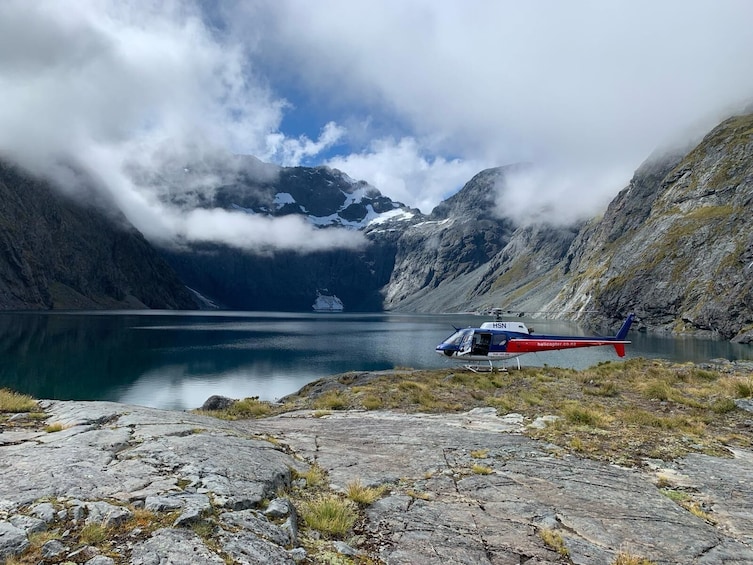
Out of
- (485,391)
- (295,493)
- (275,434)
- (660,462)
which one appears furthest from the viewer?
(485,391)

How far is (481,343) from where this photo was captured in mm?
30359

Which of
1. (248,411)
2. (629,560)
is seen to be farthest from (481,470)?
(248,411)

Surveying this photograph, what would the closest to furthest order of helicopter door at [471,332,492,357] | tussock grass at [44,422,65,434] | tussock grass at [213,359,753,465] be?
tussock grass at [44,422,65,434], tussock grass at [213,359,753,465], helicopter door at [471,332,492,357]

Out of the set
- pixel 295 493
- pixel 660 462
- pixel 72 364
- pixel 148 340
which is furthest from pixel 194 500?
pixel 148 340

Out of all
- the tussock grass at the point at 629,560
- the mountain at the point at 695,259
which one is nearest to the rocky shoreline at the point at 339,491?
the tussock grass at the point at 629,560

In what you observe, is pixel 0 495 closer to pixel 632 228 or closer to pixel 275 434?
pixel 275 434

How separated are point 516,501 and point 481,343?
2235 centimetres

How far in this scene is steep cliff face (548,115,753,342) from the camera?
96000 millimetres

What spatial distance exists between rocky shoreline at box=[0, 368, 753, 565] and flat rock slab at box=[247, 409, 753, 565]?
36 millimetres

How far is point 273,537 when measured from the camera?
5988 millimetres

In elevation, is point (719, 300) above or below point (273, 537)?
above

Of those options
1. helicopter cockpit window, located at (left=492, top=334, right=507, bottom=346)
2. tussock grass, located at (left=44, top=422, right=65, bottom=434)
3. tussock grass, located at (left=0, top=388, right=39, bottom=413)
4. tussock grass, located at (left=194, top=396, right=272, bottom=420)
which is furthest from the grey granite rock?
helicopter cockpit window, located at (left=492, top=334, right=507, bottom=346)

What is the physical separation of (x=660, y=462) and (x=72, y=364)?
64.7 metres

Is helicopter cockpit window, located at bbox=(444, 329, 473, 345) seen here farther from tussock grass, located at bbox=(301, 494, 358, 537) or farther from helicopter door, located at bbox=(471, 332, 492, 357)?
tussock grass, located at bbox=(301, 494, 358, 537)
